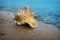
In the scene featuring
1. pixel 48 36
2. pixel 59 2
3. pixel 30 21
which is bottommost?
pixel 48 36

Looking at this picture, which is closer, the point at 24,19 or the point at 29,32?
the point at 29,32

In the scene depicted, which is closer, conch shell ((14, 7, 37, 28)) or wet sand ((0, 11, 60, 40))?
wet sand ((0, 11, 60, 40))

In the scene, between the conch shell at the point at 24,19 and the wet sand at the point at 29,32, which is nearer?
the wet sand at the point at 29,32

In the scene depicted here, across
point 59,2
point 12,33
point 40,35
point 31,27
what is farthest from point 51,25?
point 59,2

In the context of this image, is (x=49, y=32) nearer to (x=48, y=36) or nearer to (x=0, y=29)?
(x=48, y=36)

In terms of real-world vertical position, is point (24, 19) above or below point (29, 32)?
above

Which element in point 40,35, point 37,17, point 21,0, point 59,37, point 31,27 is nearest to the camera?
point 59,37

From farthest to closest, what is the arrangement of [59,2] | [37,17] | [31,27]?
[59,2] → [37,17] → [31,27]

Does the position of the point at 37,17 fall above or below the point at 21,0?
below

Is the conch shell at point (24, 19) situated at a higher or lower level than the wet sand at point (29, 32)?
higher

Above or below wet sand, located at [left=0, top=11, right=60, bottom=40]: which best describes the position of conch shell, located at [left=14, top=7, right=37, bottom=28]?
above

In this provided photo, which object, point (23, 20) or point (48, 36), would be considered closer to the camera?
point (48, 36)
